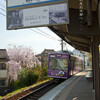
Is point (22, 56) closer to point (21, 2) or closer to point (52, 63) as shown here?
point (52, 63)

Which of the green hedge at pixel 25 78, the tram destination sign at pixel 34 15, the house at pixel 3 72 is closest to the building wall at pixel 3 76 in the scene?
the house at pixel 3 72

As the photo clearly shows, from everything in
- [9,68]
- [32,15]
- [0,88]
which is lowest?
[0,88]

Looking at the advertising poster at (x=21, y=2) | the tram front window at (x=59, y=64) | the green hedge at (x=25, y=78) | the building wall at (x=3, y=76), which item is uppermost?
the advertising poster at (x=21, y=2)

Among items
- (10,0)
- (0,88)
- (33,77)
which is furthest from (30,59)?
(10,0)

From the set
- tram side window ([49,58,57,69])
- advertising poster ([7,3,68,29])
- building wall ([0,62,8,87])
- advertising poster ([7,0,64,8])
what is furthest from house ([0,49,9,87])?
advertising poster ([7,3,68,29])

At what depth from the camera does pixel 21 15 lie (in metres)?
7.23

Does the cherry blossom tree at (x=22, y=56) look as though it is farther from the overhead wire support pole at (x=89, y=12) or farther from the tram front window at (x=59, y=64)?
the overhead wire support pole at (x=89, y=12)

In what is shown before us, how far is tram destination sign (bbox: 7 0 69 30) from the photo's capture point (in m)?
6.64

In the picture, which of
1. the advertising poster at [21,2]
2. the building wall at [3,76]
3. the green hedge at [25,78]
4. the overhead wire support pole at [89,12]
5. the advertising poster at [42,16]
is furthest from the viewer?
the building wall at [3,76]

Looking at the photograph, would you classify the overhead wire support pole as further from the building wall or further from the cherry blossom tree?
the building wall

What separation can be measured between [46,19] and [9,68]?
2706 centimetres

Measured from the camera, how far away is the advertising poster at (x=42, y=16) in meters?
6.62

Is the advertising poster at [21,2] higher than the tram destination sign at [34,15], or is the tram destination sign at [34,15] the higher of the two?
the advertising poster at [21,2]

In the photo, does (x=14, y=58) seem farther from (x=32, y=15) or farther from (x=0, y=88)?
(x=32, y=15)
